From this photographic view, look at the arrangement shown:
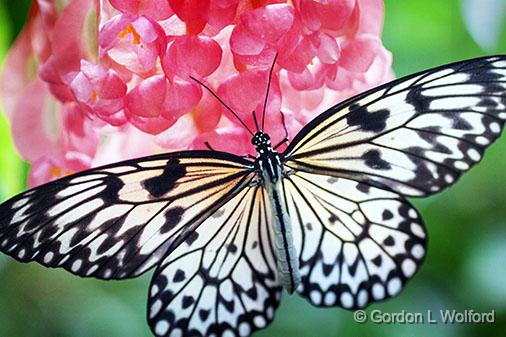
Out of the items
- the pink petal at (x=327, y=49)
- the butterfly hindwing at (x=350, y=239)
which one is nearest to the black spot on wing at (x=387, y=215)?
the butterfly hindwing at (x=350, y=239)

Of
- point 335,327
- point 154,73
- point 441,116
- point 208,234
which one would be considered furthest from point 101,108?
point 335,327

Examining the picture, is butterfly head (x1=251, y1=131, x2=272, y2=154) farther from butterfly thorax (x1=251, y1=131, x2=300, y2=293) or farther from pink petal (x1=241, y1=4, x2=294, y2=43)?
pink petal (x1=241, y1=4, x2=294, y2=43)

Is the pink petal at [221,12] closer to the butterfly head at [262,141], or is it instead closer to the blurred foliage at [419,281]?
the butterfly head at [262,141]

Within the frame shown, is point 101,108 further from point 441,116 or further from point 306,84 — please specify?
point 441,116

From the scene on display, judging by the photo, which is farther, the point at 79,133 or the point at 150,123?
the point at 79,133

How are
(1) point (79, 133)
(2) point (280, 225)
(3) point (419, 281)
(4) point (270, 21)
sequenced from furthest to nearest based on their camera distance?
(3) point (419, 281), (1) point (79, 133), (2) point (280, 225), (4) point (270, 21)

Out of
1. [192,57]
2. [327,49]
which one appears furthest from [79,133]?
[327,49]

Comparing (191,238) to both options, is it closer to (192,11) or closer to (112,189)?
(112,189)
